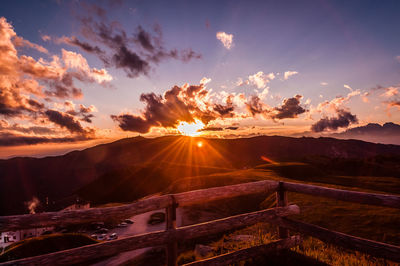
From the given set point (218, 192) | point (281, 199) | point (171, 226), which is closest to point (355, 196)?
point (281, 199)

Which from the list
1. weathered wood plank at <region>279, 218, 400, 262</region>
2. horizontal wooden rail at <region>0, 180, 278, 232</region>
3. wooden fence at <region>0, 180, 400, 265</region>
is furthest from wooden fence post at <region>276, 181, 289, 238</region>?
horizontal wooden rail at <region>0, 180, 278, 232</region>

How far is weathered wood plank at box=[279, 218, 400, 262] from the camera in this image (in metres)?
4.24

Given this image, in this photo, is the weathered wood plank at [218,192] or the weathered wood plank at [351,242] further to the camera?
the weathered wood plank at [218,192]

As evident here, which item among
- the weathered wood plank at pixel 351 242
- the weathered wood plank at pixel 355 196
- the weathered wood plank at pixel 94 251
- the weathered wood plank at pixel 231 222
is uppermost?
the weathered wood plank at pixel 355 196

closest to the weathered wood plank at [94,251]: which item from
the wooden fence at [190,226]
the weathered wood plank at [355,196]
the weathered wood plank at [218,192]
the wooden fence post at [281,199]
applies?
the wooden fence at [190,226]

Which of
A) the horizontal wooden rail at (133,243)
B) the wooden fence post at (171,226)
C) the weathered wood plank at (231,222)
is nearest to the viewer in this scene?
the horizontal wooden rail at (133,243)

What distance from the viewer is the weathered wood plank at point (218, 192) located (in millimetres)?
4828

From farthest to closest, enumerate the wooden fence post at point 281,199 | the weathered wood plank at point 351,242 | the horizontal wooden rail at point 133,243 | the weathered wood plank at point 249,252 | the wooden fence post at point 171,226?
the wooden fence post at point 281,199, the weathered wood plank at point 249,252, the wooden fence post at point 171,226, the weathered wood plank at point 351,242, the horizontal wooden rail at point 133,243

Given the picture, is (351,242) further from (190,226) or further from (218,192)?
(190,226)

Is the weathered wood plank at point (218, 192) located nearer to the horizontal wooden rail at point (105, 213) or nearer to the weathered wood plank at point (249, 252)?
the horizontal wooden rail at point (105, 213)

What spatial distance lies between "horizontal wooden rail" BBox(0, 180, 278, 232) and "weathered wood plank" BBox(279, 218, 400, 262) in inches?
57.9

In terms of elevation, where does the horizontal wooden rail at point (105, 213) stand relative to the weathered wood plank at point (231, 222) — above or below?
above

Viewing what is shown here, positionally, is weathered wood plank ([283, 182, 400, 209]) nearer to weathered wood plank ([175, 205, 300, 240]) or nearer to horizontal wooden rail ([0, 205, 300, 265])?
weathered wood plank ([175, 205, 300, 240])

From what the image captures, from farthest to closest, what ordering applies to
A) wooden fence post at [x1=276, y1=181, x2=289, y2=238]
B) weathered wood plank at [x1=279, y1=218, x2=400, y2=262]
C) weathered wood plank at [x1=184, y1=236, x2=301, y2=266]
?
wooden fence post at [x1=276, y1=181, x2=289, y2=238] < weathered wood plank at [x1=184, y1=236, x2=301, y2=266] < weathered wood plank at [x1=279, y1=218, x2=400, y2=262]
